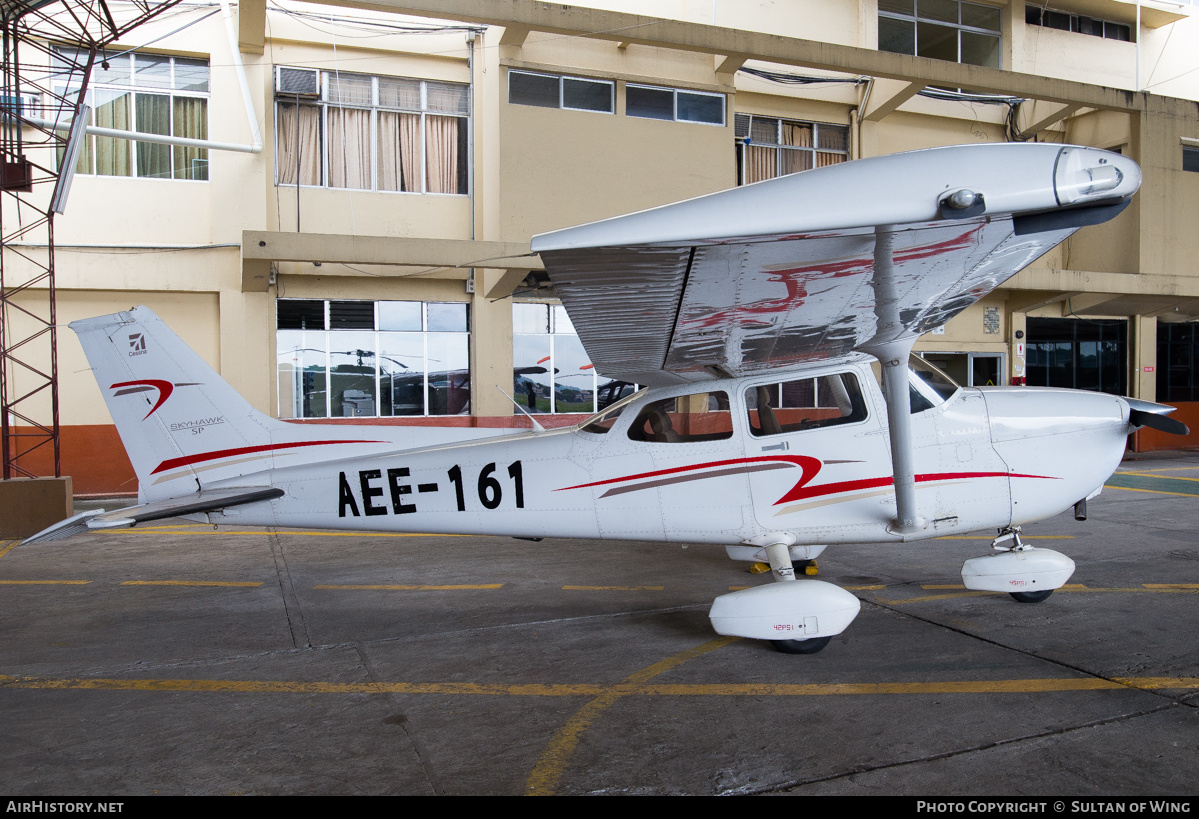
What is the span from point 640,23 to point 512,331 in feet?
18.9

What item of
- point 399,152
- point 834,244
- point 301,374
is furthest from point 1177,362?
point 834,244

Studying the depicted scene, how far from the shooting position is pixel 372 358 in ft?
44.7

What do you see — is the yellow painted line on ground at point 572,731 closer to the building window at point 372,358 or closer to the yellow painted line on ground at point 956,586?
the yellow painted line on ground at point 956,586

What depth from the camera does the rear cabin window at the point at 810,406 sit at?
17.4 feet

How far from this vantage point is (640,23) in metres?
13.1

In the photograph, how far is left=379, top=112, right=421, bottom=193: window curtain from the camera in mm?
13805

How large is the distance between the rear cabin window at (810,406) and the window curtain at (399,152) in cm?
1045

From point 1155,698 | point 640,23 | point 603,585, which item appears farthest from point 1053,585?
point 640,23

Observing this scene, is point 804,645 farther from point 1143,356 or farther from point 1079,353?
point 1143,356

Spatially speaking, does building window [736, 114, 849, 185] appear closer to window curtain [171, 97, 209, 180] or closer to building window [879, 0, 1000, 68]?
building window [879, 0, 1000, 68]

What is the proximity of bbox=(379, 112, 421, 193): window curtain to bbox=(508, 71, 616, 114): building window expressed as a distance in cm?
192

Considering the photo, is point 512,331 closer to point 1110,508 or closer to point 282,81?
point 282,81

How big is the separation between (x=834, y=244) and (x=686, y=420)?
253 centimetres

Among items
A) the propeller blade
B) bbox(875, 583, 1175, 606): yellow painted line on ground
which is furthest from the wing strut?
the propeller blade
